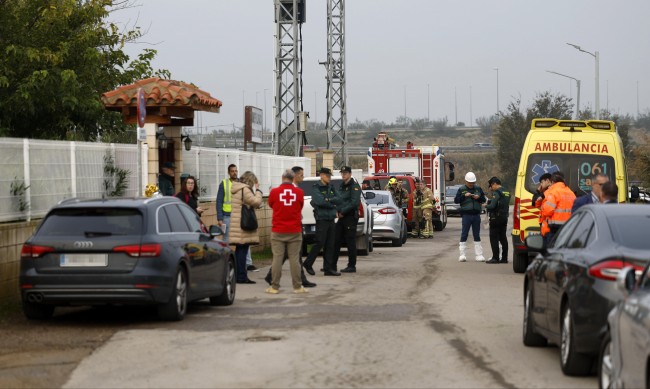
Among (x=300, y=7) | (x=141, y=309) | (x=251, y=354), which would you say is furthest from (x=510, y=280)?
(x=300, y=7)

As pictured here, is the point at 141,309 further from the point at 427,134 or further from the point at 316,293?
the point at 427,134

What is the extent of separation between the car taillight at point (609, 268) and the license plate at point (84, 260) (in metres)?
5.85

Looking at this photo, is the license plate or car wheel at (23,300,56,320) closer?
the license plate

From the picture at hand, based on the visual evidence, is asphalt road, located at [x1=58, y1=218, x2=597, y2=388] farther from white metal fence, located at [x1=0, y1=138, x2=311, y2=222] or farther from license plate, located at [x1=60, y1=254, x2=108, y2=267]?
white metal fence, located at [x1=0, y1=138, x2=311, y2=222]

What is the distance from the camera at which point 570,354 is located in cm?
962

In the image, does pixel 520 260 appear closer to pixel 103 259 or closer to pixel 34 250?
pixel 103 259

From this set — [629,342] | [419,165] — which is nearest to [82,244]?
[629,342]

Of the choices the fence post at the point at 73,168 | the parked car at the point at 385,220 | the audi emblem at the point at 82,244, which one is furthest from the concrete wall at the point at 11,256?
the parked car at the point at 385,220

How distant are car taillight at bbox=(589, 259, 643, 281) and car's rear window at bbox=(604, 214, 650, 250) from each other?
1.18 ft

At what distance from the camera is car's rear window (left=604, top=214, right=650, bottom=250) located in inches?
373

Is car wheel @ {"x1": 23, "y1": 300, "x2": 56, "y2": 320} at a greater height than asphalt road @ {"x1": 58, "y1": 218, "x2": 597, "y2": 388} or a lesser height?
greater

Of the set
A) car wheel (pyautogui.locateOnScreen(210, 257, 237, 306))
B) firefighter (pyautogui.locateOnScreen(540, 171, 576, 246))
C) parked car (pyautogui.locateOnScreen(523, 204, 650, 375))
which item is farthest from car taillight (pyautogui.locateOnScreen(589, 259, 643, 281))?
firefighter (pyautogui.locateOnScreen(540, 171, 576, 246))

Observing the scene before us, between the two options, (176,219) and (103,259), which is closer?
(103,259)

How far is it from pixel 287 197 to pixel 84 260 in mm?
4568
